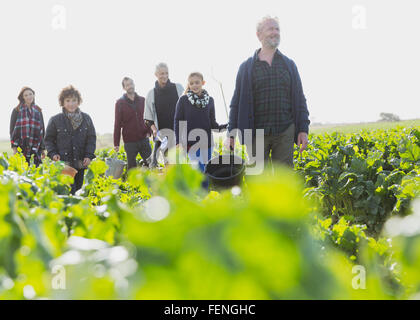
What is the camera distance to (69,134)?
5.79m

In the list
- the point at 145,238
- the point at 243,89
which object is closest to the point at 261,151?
the point at 243,89

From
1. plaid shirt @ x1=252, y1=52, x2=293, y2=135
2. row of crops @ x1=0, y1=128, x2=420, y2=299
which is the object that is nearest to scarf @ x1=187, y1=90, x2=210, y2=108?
plaid shirt @ x1=252, y1=52, x2=293, y2=135

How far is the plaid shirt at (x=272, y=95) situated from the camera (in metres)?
4.82

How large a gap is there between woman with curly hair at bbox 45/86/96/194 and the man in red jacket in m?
1.66

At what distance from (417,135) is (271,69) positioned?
4.43 meters

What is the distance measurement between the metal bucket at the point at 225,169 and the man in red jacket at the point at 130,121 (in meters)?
2.40

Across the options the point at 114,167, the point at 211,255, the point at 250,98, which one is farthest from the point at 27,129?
the point at 211,255

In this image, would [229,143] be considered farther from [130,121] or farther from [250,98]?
[130,121]

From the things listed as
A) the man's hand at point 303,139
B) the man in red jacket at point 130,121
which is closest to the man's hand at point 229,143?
the man's hand at point 303,139

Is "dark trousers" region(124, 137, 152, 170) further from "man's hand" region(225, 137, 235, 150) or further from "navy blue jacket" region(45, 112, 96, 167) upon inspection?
"man's hand" region(225, 137, 235, 150)

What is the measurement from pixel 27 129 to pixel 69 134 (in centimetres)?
218

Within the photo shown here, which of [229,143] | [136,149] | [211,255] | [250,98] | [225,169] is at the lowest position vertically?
[225,169]
